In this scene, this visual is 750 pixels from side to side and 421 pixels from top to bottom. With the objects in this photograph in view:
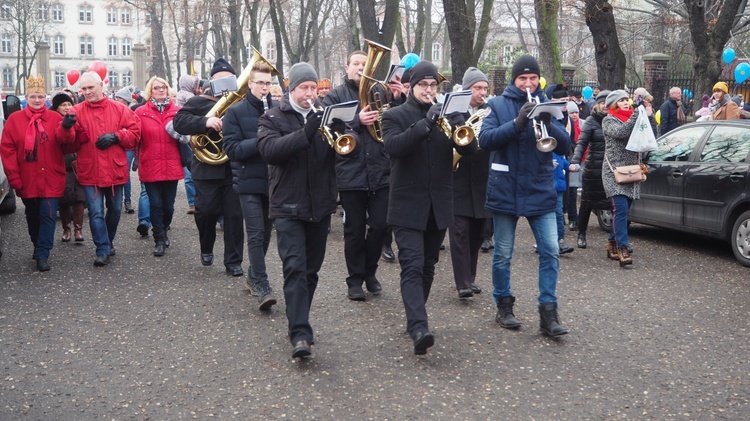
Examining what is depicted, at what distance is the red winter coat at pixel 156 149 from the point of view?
995 centimetres

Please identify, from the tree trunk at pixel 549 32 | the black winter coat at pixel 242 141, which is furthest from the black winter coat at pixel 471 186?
the tree trunk at pixel 549 32

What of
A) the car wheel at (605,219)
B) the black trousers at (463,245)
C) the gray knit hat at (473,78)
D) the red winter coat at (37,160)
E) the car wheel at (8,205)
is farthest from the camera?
the car wheel at (8,205)

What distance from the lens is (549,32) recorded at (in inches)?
749

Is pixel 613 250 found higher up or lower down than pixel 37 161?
Result: lower down

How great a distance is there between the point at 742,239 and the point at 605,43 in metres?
7.48

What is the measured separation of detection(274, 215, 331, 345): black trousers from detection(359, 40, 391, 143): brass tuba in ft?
3.16

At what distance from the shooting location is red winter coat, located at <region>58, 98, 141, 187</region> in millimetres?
9375

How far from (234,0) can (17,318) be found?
2815 cm

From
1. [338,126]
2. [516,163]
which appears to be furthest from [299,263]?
[516,163]

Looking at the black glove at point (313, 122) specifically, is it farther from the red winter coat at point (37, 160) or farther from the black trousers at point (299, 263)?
the red winter coat at point (37, 160)

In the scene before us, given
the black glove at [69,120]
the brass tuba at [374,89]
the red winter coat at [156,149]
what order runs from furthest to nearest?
the red winter coat at [156,149], the black glove at [69,120], the brass tuba at [374,89]

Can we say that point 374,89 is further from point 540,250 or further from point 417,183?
point 540,250

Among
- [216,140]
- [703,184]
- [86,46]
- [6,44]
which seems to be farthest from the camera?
[86,46]

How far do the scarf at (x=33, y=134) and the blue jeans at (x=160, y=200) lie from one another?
4.27 ft
